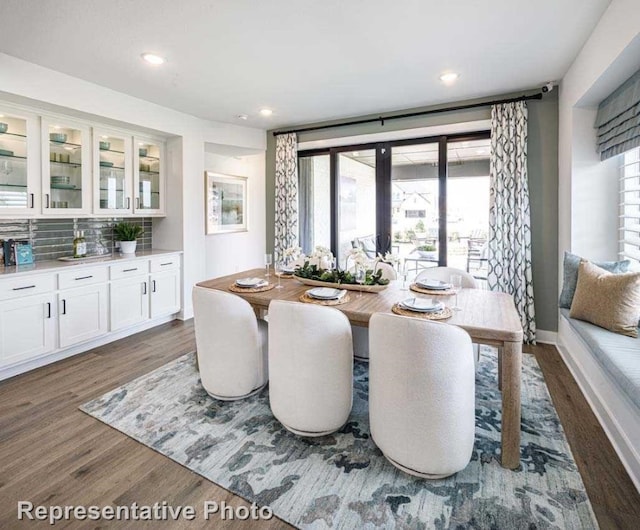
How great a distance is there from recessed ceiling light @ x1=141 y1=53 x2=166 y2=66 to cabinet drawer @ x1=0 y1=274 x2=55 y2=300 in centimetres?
203

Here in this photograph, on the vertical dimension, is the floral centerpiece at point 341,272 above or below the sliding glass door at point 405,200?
below

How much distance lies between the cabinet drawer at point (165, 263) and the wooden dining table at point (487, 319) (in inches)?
69.1

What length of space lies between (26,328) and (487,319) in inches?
140

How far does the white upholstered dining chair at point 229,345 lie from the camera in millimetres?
2379

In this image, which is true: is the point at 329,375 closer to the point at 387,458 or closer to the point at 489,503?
the point at 387,458

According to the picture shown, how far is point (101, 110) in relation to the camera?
3646 millimetres

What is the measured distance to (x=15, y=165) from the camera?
3.27m

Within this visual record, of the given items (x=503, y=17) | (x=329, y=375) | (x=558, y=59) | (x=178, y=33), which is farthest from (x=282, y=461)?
(x=558, y=59)

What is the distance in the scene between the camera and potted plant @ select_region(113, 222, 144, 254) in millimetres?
4340

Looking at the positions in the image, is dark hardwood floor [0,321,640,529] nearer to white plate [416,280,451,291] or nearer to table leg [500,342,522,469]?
table leg [500,342,522,469]

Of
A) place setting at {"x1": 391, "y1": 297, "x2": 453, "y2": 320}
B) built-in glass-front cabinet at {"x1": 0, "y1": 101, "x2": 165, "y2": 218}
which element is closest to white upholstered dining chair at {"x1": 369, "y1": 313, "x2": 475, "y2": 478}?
place setting at {"x1": 391, "y1": 297, "x2": 453, "y2": 320}

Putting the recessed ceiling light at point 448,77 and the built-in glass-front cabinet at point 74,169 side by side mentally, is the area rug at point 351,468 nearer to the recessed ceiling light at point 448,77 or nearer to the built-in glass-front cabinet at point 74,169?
the built-in glass-front cabinet at point 74,169

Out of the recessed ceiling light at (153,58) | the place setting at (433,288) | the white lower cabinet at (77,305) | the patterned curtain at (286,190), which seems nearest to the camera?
the place setting at (433,288)

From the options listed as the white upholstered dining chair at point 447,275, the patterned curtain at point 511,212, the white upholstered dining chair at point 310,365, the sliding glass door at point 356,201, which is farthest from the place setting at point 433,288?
the sliding glass door at point 356,201
